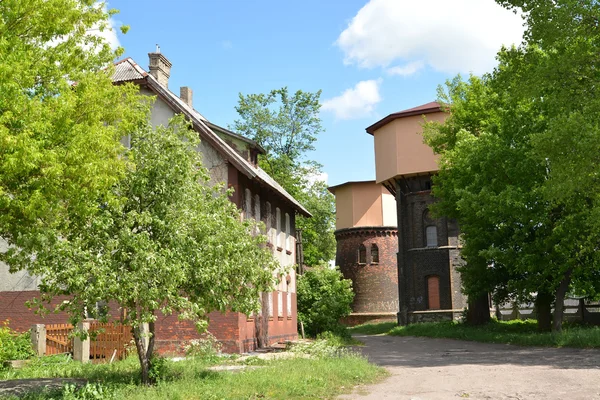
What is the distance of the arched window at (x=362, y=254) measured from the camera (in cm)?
5638

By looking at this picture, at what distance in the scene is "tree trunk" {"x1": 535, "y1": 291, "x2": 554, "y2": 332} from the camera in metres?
30.7

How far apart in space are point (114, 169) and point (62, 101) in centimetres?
149

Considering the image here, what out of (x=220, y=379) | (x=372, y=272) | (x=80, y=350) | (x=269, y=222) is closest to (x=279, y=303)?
(x=269, y=222)

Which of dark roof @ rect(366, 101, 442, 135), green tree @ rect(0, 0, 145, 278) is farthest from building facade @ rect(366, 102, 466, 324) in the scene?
green tree @ rect(0, 0, 145, 278)

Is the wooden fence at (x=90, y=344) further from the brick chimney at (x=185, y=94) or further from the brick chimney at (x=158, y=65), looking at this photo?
the brick chimney at (x=185, y=94)

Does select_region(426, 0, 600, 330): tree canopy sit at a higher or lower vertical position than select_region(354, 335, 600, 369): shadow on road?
higher

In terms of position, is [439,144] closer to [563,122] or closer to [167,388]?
[563,122]

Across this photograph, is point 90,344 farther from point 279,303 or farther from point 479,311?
point 479,311

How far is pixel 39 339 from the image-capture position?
19.7 metres

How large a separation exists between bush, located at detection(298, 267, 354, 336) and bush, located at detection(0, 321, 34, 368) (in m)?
16.9

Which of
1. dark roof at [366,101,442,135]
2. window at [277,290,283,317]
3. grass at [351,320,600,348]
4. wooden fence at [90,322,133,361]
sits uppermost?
dark roof at [366,101,442,135]

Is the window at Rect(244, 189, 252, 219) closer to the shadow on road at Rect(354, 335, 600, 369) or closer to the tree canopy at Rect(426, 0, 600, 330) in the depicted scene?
the shadow on road at Rect(354, 335, 600, 369)

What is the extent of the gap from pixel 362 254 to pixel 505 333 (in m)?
26.1

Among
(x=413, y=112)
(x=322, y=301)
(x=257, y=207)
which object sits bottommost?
(x=322, y=301)
